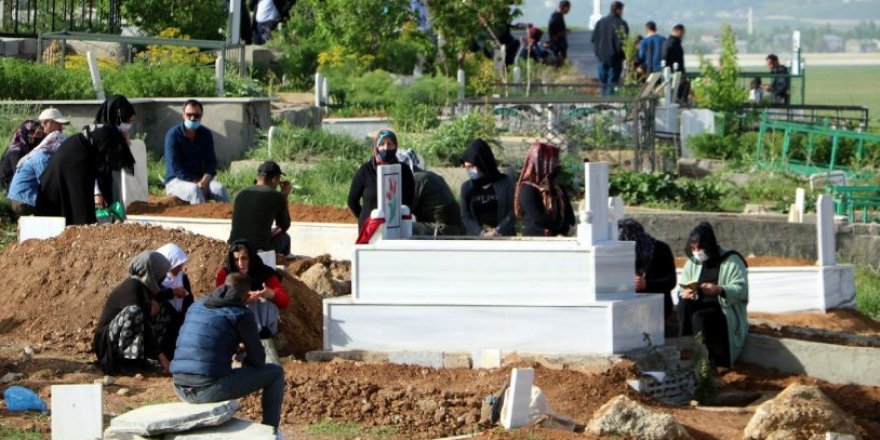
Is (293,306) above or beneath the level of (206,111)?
beneath

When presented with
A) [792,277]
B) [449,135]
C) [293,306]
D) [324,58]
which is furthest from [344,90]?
[293,306]

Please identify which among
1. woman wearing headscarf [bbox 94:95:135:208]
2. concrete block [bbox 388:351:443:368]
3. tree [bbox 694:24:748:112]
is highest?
tree [bbox 694:24:748:112]

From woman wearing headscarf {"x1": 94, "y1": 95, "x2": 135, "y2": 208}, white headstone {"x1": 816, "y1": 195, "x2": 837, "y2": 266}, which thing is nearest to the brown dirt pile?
woman wearing headscarf {"x1": 94, "y1": 95, "x2": 135, "y2": 208}

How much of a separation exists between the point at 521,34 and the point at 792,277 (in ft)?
73.9

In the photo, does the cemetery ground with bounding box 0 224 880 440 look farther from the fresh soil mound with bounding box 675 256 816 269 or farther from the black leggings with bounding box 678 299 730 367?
the fresh soil mound with bounding box 675 256 816 269

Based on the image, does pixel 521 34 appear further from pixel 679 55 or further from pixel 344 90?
pixel 344 90

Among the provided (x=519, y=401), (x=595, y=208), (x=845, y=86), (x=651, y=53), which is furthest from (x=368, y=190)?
(x=845, y=86)

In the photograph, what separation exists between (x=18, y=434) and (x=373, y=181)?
512cm

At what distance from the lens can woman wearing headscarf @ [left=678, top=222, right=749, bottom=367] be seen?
14.1 meters

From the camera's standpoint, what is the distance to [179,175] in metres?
18.7

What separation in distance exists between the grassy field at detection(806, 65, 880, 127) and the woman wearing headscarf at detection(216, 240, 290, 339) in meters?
40.0

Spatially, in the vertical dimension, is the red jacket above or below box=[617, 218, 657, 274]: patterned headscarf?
below

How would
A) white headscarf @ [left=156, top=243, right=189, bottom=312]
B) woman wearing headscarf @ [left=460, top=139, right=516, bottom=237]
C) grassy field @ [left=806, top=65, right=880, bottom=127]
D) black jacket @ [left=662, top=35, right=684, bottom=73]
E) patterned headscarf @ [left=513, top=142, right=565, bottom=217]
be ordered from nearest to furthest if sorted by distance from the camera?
white headscarf @ [left=156, top=243, right=189, bottom=312], patterned headscarf @ [left=513, top=142, right=565, bottom=217], woman wearing headscarf @ [left=460, top=139, right=516, bottom=237], black jacket @ [left=662, top=35, right=684, bottom=73], grassy field @ [left=806, top=65, right=880, bottom=127]

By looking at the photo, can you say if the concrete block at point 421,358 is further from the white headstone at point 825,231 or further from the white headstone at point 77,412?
the white headstone at point 825,231
